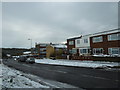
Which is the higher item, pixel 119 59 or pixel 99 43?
pixel 99 43

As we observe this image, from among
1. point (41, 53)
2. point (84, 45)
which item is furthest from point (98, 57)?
point (41, 53)

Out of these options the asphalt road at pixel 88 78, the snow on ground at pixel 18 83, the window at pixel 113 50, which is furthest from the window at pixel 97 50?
the snow on ground at pixel 18 83

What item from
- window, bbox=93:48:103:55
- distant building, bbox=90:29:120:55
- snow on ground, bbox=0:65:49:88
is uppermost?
distant building, bbox=90:29:120:55

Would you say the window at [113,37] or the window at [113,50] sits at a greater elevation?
the window at [113,37]

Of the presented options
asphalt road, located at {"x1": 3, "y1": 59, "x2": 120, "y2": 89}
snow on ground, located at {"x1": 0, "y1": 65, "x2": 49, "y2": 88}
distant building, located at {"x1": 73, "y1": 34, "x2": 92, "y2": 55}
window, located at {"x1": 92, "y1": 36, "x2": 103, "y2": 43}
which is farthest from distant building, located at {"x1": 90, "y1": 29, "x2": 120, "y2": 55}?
snow on ground, located at {"x1": 0, "y1": 65, "x2": 49, "y2": 88}

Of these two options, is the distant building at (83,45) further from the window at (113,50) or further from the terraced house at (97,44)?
the window at (113,50)

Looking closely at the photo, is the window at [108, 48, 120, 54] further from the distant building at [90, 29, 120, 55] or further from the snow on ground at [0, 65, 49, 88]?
the snow on ground at [0, 65, 49, 88]

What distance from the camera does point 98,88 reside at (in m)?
9.25

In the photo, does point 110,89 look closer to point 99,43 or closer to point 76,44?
point 99,43

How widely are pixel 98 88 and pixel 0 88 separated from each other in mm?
5344

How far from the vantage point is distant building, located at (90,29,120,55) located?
35.2 metres

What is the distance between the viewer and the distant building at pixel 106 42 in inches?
1387

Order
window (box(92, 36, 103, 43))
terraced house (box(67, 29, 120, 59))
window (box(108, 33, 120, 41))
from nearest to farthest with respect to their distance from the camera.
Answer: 1. window (box(108, 33, 120, 41))
2. terraced house (box(67, 29, 120, 59))
3. window (box(92, 36, 103, 43))

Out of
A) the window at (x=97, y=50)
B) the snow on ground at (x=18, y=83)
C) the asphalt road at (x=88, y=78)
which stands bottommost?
the asphalt road at (x=88, y=78)
